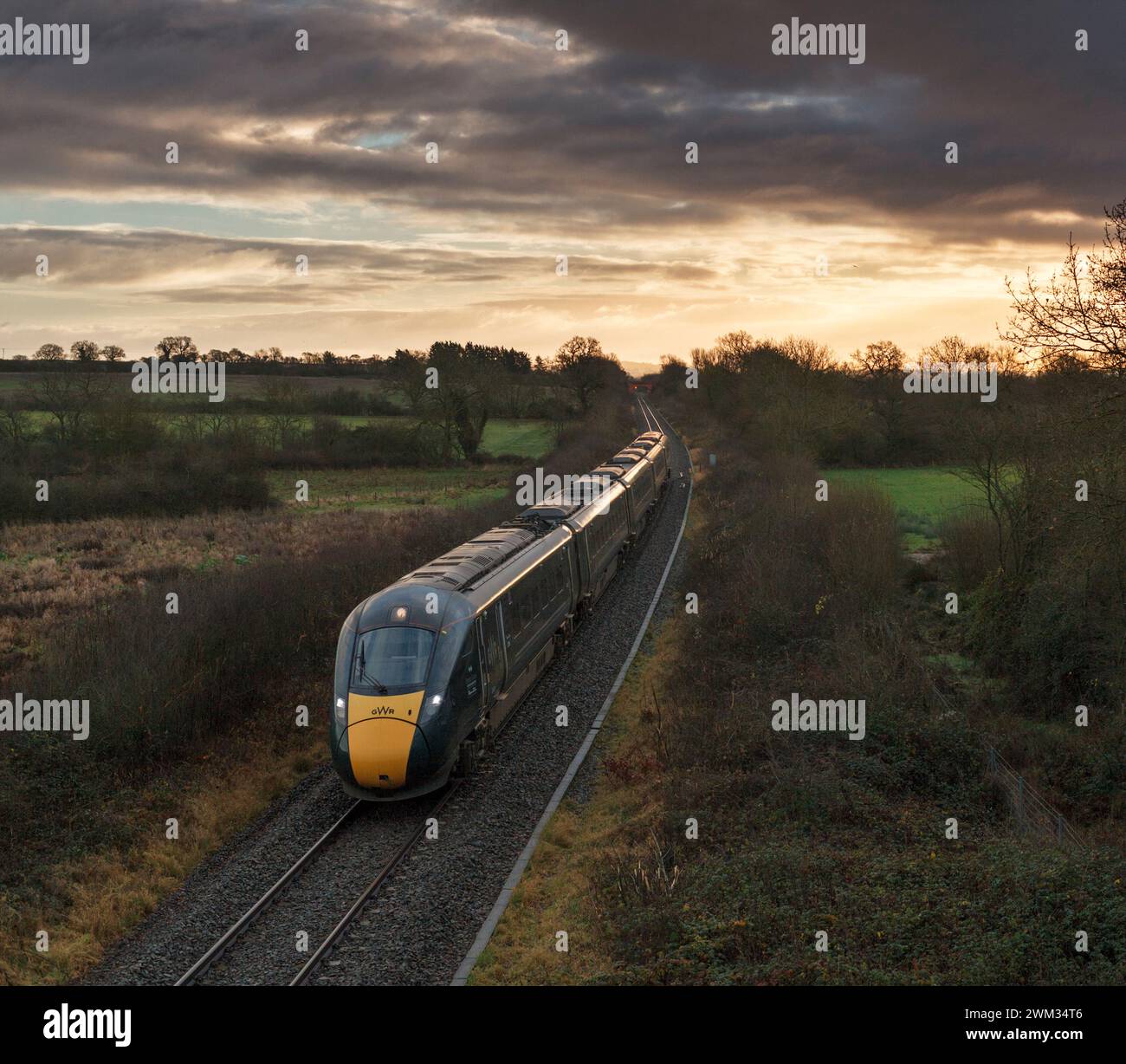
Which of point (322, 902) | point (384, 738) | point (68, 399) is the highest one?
point (68, 399)

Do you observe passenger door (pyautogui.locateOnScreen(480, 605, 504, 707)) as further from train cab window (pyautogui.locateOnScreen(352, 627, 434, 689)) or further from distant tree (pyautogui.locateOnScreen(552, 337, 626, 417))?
distant tree (pyautogui.locateOnScreen(552, 337, 626, 417))

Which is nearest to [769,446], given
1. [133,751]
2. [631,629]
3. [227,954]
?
[631,629]

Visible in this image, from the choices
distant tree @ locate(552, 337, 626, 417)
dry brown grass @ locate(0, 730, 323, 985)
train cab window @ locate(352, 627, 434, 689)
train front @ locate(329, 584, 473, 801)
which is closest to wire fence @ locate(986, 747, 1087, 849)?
train front @ locate(329, 584, 473, 801)

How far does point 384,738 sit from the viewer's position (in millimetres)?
13688

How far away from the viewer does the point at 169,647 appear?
17156 mm

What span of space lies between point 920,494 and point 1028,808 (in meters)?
36.4

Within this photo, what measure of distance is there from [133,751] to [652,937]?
9.64m

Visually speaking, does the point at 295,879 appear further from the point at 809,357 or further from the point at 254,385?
the point at 254,385

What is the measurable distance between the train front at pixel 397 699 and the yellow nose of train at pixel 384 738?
12 millimetres

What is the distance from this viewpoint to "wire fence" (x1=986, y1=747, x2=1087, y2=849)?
39.9 feet

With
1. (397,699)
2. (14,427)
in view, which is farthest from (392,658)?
(14,427)

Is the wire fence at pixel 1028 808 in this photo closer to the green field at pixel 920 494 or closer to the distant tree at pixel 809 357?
the green field at pixel 920 494

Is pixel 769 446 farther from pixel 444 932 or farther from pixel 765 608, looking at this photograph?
pixel 444 932
